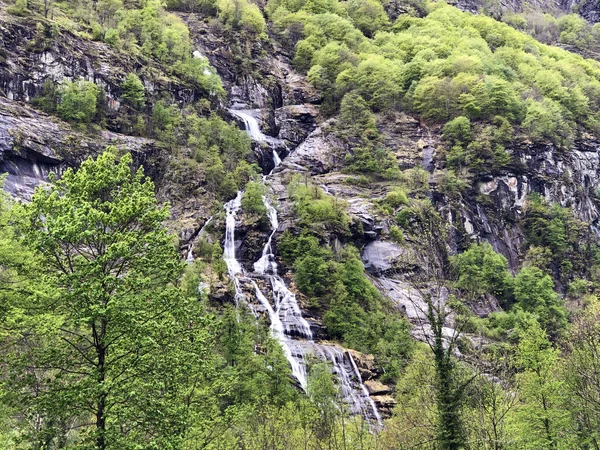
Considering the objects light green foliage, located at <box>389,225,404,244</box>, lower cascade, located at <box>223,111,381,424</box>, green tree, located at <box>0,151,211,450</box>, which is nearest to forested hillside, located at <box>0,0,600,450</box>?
green tree, located at <box>0,151,211,450</box>

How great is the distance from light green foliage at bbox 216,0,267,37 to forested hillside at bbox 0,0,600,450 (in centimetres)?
36

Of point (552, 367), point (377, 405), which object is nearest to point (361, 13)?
point (377, 405)

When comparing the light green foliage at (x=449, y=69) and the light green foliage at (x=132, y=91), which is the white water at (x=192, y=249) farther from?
the light green foliage at (x=449, y=69)

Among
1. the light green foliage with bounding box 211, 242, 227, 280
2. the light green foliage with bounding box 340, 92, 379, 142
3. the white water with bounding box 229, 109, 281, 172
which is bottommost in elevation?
the light green foliage with bounding box 211, 242, 227, 280

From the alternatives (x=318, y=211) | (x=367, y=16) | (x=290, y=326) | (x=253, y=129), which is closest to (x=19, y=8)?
(x=253, y=129)

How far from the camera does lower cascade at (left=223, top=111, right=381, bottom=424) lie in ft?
121

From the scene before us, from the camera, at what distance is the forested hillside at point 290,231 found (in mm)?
12508

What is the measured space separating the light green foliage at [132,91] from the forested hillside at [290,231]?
354mm

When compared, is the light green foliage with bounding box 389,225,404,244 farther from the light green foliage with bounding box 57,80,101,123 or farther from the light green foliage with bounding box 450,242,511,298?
the light green foliage with bounding box 57,80,101,123

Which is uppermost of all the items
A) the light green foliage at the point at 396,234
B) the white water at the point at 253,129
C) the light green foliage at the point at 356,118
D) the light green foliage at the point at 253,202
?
the light green foliage at the point at 356,118

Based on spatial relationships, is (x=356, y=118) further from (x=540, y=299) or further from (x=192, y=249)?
(x=192, y=249)

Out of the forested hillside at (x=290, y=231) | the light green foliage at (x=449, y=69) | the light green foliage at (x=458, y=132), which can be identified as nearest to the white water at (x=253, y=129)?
the forested hillside at (x=290, y=231)

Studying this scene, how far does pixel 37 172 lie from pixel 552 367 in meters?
44.2

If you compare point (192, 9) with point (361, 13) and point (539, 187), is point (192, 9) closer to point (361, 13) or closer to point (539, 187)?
point (361, 13)
